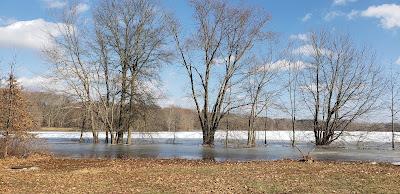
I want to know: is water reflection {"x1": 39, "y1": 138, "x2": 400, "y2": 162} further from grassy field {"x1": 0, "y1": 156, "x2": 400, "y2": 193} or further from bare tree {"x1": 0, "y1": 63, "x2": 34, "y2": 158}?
grassy field {"x1": 0, "y1": 156, "x2": 400, "y2": 193}

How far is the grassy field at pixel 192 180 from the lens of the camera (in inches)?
508

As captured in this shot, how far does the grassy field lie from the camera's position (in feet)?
42.4

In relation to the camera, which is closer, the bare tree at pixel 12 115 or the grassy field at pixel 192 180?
the grassy field at pixel 192 180

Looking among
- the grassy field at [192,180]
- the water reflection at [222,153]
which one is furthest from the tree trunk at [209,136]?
Result: the grassy field at [192,180]

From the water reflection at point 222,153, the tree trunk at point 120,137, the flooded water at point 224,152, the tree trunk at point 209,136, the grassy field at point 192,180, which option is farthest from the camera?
the tree trunk at point 120,137

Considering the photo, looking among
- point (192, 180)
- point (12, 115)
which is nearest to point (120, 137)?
point (12, 115)

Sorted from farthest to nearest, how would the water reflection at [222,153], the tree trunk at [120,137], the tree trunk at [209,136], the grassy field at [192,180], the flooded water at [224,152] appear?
1. the tree trunk at [120,137]
2. the tree trunk at [209,136]
3. the flooded water at [224,152]
4. the water reflection at [222,153]
5. the grassy field at [192,180]

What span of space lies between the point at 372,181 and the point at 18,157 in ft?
58.3

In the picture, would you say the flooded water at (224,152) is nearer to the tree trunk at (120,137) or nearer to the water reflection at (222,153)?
the water reflection at (222,153)

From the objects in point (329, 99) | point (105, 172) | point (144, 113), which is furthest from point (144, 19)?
point (105, 172)

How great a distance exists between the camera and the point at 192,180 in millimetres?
14930

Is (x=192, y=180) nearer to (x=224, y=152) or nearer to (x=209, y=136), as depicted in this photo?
(x=224, y=152)

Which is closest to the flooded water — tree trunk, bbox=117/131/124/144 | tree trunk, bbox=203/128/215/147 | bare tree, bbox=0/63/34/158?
tree trunk, bbox=117/131/124/144

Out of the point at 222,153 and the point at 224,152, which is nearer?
the point at 222,153
